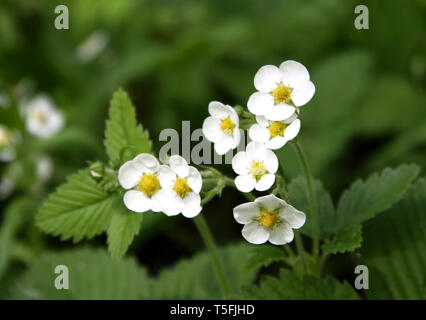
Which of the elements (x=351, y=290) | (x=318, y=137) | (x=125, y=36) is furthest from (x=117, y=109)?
(x=125, y=36)

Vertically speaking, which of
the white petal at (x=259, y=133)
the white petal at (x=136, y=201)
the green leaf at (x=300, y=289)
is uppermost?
the white petal at (x=259, y=133)

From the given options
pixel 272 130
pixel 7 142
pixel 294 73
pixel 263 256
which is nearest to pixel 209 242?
pixel 263 256

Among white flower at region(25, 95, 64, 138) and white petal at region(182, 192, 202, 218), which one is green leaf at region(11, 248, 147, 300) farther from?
white flower at region(25, 95, 64, 138)

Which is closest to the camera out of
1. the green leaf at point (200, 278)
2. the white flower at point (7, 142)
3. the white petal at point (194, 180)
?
the white petal at point (194, 180)

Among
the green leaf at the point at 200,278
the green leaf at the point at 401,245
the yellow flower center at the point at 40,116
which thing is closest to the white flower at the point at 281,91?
the green leaf at the point at 401,245

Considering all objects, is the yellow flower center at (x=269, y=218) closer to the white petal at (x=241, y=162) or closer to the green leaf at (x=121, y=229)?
the white petal at (x=241, y=162)

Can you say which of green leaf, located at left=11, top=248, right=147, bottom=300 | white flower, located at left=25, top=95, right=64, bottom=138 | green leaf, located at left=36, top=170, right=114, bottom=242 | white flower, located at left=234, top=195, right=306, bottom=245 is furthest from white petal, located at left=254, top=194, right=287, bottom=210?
white flower, located at left=25, top=95, right=64, bottom=138
